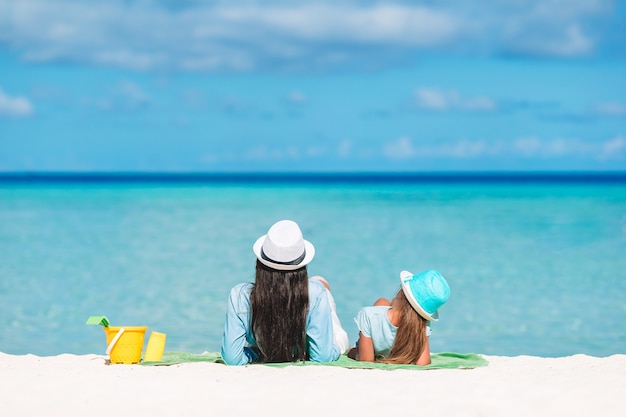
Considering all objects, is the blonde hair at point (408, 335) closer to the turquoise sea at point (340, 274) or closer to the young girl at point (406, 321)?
the young girl at point (406, 321)

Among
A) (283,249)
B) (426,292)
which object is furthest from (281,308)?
(426,292)

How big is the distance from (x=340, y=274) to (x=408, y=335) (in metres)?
8.59

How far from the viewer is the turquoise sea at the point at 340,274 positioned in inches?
399

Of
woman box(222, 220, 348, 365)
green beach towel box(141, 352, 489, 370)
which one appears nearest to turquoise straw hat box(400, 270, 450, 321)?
green beach towel box(141, 352, 489, 370)

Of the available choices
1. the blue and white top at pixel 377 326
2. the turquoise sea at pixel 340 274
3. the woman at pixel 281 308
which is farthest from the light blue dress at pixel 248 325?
the turquoise sea at pixel 340 274

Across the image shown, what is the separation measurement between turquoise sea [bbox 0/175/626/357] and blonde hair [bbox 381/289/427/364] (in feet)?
10.5

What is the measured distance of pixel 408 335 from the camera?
20.3 ft

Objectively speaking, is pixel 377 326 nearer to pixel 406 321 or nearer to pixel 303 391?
pixel 406 321

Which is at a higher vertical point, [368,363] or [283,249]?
[283,249]

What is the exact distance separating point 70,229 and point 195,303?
13638 millimetres

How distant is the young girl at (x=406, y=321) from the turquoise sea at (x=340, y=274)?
3.16 meters

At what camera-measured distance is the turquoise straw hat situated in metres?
6.09

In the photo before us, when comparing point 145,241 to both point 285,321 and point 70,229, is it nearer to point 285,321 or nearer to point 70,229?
point 70,229

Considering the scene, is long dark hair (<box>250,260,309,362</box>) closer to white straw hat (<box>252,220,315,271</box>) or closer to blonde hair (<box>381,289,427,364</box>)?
white straw hat (<box>252,220,315,271</box>)
